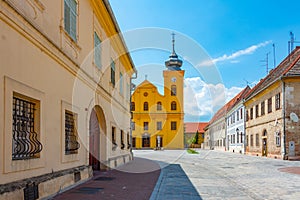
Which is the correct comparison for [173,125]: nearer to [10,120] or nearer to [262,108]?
[262,108]

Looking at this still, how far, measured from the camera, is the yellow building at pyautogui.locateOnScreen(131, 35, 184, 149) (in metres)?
58.6

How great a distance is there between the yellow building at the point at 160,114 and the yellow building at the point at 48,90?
44.3m

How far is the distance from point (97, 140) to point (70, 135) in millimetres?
4641

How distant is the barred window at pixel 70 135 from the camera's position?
9.83 metres

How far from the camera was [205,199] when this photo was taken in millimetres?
8219

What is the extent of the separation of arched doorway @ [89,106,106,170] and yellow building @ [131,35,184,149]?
43407 mm

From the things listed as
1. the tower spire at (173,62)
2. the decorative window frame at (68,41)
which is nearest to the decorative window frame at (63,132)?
the decorative window frame at (68,41)

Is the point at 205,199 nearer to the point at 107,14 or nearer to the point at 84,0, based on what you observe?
the point at 84,0

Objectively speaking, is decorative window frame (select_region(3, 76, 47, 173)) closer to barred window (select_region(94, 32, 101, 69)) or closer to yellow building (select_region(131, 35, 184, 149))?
barred window (select_region(94, 32, 101, 69))

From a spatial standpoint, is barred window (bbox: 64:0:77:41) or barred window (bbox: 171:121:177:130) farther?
barred window (bbox: 171:121:177:130)

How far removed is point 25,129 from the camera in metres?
7.04

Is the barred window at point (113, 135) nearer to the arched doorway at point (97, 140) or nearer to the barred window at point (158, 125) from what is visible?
the arched doorway at point (97, 140)

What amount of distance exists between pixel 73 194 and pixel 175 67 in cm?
5599

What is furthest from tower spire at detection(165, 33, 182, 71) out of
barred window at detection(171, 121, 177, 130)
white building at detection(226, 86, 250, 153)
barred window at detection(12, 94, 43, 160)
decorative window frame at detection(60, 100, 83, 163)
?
barred window at detection(12, 94, 43, 160)
